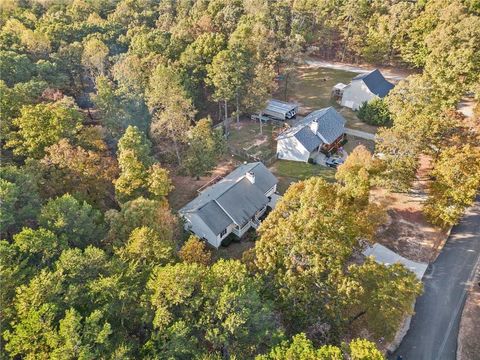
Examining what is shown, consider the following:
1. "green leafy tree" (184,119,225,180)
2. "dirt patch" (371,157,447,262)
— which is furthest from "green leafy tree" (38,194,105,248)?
"dirt patch" (371,157,447,262)

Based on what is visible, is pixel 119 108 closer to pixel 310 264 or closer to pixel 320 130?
pixel 320 130

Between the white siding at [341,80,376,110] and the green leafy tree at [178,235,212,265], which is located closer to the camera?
the green leafy tree at [178,235,212,265]

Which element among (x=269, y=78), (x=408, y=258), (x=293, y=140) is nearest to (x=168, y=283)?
(x=408, y=258)

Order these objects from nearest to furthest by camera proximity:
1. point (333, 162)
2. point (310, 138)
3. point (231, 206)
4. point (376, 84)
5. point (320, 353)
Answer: point (320, 353) < point (231, 206) < point (333, 162) < point (310, 138) < point (376, 84)

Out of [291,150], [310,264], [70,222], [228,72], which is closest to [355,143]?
[291,150]

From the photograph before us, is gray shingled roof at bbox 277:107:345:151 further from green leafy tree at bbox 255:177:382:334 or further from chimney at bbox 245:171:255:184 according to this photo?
green leafy tree at bbox 255:177:382:334

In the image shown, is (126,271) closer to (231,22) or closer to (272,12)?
(231,22)
